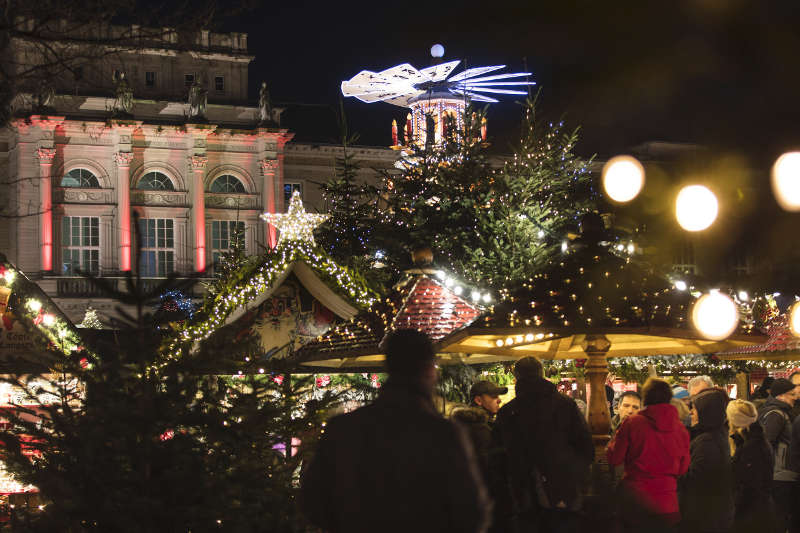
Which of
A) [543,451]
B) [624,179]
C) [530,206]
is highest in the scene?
[530,206]

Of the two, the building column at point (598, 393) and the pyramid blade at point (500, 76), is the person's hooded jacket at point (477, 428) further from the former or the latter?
the pyramid blade at point (500, 76)

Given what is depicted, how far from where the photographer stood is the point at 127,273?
4445mm

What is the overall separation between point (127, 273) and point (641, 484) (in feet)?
11.9

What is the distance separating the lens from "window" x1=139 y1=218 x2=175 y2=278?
41.1m

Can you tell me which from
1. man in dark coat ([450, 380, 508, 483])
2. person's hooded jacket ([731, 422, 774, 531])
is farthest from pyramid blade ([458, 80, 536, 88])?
man in dark coat ([450, 380, 508, 483])

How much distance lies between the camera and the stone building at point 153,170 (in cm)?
3859

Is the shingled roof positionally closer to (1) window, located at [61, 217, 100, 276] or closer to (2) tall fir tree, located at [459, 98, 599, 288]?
(2) tall fir tree, located at [459, 98, 599, 288]

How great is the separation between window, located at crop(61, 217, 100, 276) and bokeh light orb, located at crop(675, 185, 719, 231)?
37600 mm

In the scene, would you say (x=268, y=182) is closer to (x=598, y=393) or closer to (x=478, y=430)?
(x=598, y=393)

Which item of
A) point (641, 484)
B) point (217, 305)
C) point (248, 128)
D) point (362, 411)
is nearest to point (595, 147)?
point (248, 128)

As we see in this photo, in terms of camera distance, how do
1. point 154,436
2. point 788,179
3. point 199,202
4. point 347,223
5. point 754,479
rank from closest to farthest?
1. point 788,179
2. point 154,436
3. point 754,479
4. point 347,223
5. point 199,202

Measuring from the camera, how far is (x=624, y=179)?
5332 mm

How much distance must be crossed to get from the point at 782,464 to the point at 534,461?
4234 millimetres

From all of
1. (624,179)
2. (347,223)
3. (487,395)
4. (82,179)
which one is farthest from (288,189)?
(624,179)
